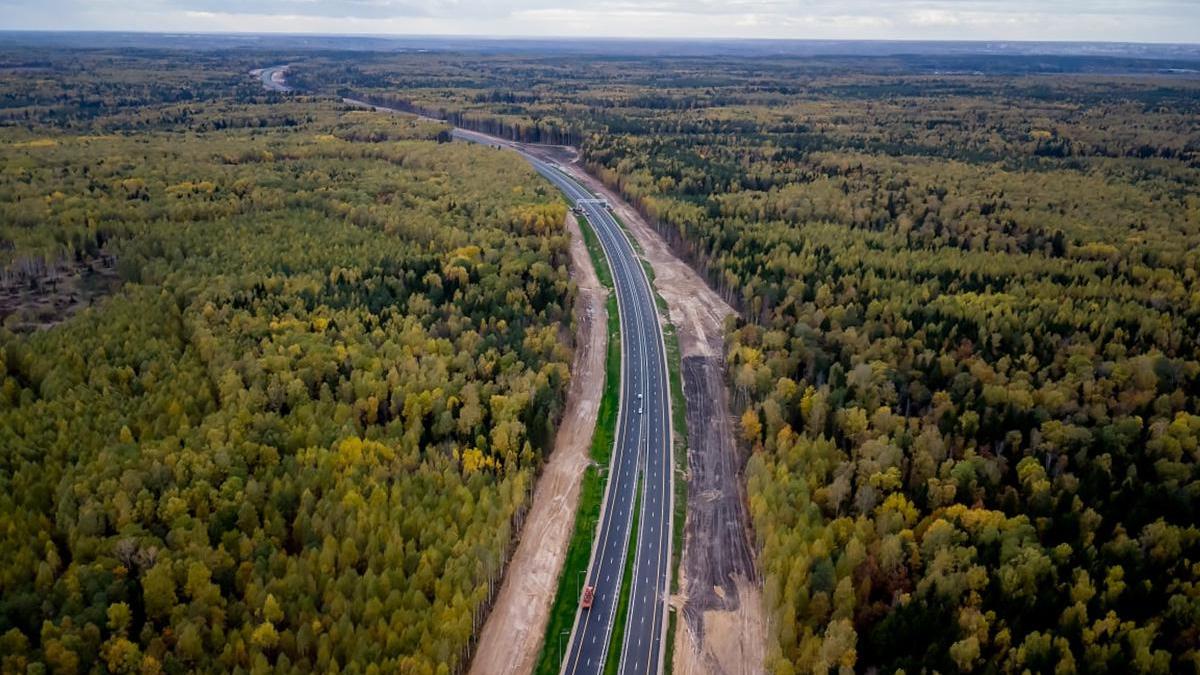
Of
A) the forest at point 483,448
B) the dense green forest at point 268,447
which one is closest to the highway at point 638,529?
the dense green forest at point 268,447

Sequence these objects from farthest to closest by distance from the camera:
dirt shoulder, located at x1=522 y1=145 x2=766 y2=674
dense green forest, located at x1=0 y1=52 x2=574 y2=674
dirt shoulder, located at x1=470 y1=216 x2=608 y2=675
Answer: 1. dirt shoulder, located at x1=522 y1=145 x2=766 y2=674
2. dirt shoulder, located at x1=470 y1=216 x2=608 y2=675
3. dense green forest, located at x1=0 y1=52 x2=574 y2=674

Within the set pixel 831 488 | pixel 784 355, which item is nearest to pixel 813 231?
pixel 784 355

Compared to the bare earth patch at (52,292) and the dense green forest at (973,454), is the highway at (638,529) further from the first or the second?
the bare earth patch at (52,292)

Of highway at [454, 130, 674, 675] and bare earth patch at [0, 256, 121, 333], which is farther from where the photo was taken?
bare earth patch at [0, 256, 121, 333]

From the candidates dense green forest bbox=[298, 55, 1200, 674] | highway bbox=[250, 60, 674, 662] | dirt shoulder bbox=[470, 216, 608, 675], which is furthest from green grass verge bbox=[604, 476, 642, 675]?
dense green forest bbox=[298, 55, 1200, 674]

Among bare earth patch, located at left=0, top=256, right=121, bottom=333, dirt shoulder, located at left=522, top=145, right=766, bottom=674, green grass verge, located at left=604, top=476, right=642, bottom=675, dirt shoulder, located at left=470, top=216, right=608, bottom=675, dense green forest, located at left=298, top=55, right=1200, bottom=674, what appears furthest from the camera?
bare earth patch, located at left=0, top=256, right=121, bottom=333

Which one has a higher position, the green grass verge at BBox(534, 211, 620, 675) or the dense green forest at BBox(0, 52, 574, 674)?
the dense green forest at BBox(0, 52, 574, 674)

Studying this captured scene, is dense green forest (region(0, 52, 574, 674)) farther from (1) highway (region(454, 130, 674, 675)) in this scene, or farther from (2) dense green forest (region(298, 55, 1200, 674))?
(2) dense green forest (region(298, 55, 1200, 674))

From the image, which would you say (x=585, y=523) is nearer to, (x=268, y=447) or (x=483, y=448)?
(x=483, y=448)
